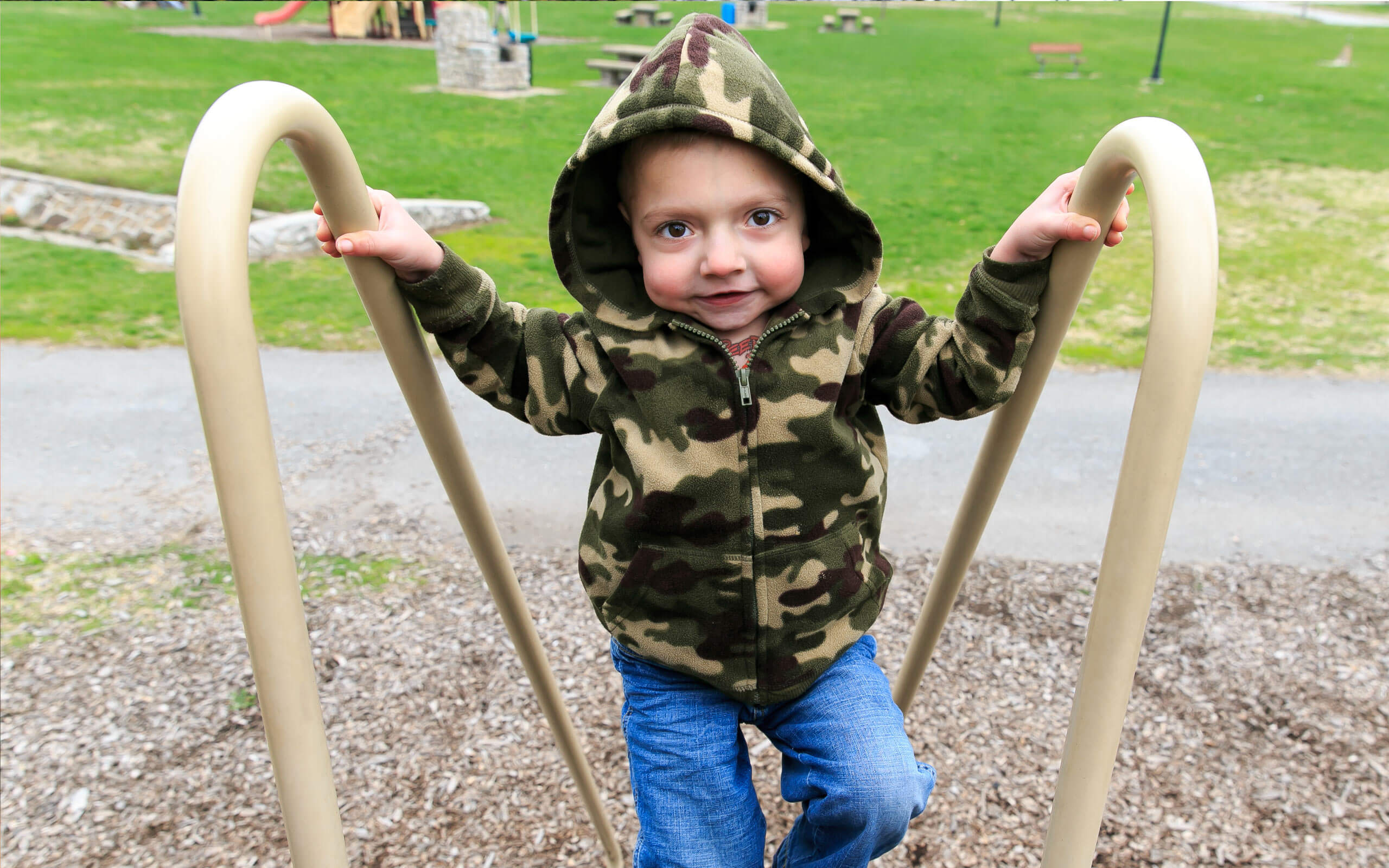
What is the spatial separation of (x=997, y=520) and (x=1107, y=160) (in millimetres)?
3214

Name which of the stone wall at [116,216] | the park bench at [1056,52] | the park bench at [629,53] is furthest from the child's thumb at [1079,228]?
the park bench at [1056,52]

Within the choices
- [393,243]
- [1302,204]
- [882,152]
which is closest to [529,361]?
[393,243]

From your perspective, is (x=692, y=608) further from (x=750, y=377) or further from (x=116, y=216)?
(x=116, y=216)

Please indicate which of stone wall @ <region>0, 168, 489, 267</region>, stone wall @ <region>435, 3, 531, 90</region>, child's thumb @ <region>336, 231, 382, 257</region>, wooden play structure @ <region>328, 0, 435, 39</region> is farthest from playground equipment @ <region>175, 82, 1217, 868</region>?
wooden play structure @ <region>328, 0, 435, 39</region>

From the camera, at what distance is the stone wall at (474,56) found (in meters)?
→ 16.1

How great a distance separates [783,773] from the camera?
5.95ft

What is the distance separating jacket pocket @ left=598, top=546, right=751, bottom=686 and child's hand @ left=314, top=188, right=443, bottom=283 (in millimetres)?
580

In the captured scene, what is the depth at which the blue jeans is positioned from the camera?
1719 mm

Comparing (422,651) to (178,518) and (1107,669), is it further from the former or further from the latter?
(1107,669)

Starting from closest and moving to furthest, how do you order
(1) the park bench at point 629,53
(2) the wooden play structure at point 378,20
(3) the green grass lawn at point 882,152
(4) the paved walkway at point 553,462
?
(4) the paved walkway at point 553,462 → (3) the green grass lawn at point 882,152 → (1) the park bench at point 629,53 → (2) the wooden play structure at point 378,20

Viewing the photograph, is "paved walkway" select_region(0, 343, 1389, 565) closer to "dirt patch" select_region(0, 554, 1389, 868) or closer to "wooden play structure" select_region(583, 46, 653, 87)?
"dirt patch" select_region(0, 554, 1389, 868)

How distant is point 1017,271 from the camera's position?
160 centimetres

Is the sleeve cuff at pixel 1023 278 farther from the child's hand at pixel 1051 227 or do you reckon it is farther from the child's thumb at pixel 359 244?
the child's thumb at pixel 359 244

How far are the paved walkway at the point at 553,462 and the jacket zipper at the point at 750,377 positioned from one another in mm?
2495
